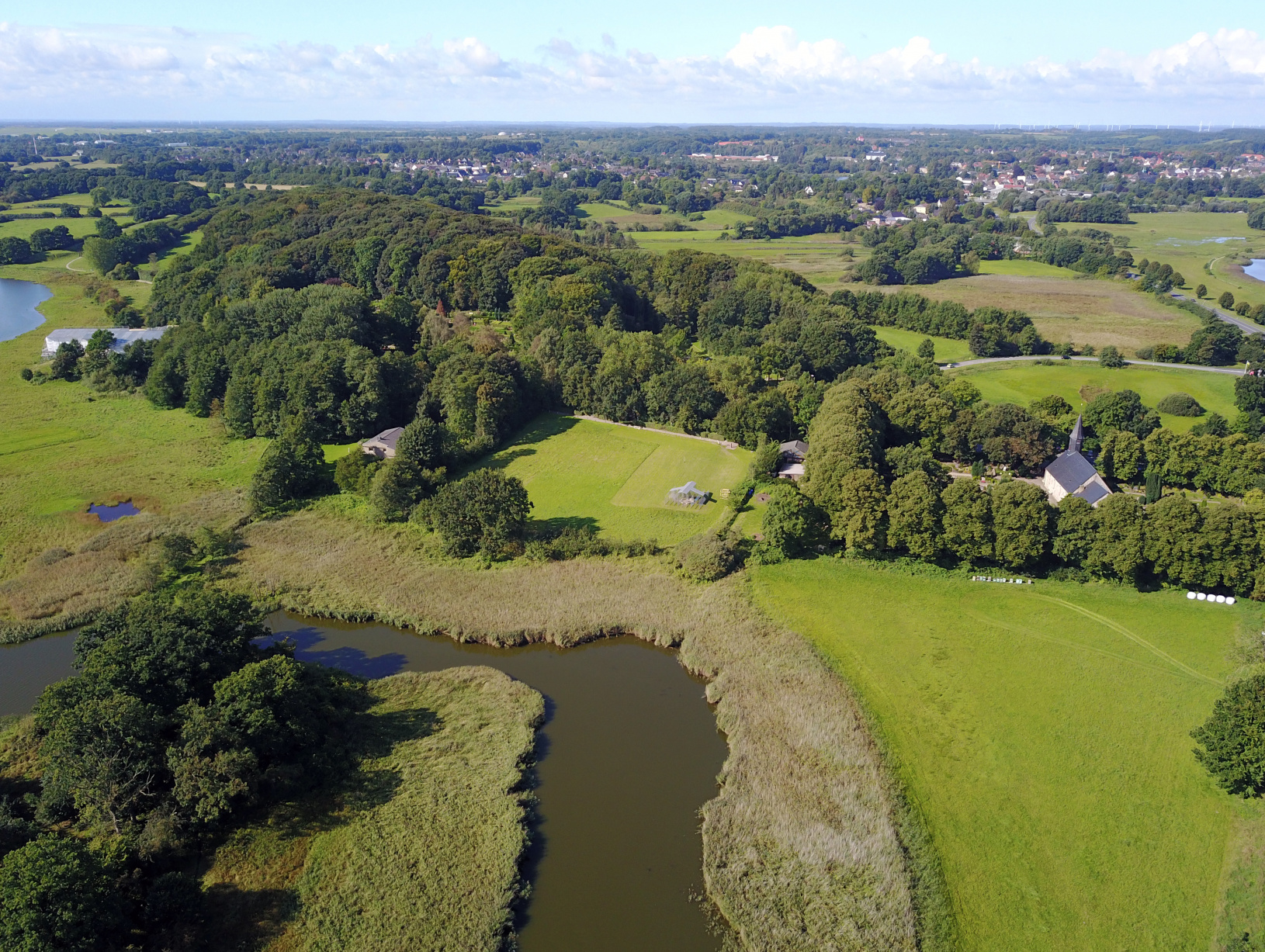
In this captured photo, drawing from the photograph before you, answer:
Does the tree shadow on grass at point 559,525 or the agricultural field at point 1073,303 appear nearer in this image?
the tree shadow on grass at point 559,525

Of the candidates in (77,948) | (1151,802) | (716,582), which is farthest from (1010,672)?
(77,948)

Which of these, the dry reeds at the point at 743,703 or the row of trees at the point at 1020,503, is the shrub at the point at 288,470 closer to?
the dry reeds at the point at 743,703

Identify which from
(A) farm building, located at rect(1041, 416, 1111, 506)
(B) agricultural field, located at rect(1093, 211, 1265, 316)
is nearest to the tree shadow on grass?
(A) farm building, located at rect(1041, 416, 1111, 506)

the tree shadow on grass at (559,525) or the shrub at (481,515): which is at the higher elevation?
the shrub at (481,515)

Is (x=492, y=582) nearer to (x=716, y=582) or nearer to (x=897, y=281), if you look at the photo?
(x=716, y=582)

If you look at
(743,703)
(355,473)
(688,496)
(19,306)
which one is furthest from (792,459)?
(19,306)

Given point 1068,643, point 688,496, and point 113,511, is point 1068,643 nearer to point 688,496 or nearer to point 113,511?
point 688,496

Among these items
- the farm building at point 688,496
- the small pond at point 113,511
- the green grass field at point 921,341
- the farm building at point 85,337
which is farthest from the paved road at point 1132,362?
the farm building at point 85,337

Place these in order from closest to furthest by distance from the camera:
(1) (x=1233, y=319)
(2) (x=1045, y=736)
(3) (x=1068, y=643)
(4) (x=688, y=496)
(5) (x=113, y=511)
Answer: (2) (x=1045, y=736)
(3) (x=1068, y=643)
(5) (x=113, y=511)
(4) (x=688, y=496)
(1) (x=1233, y=319)
